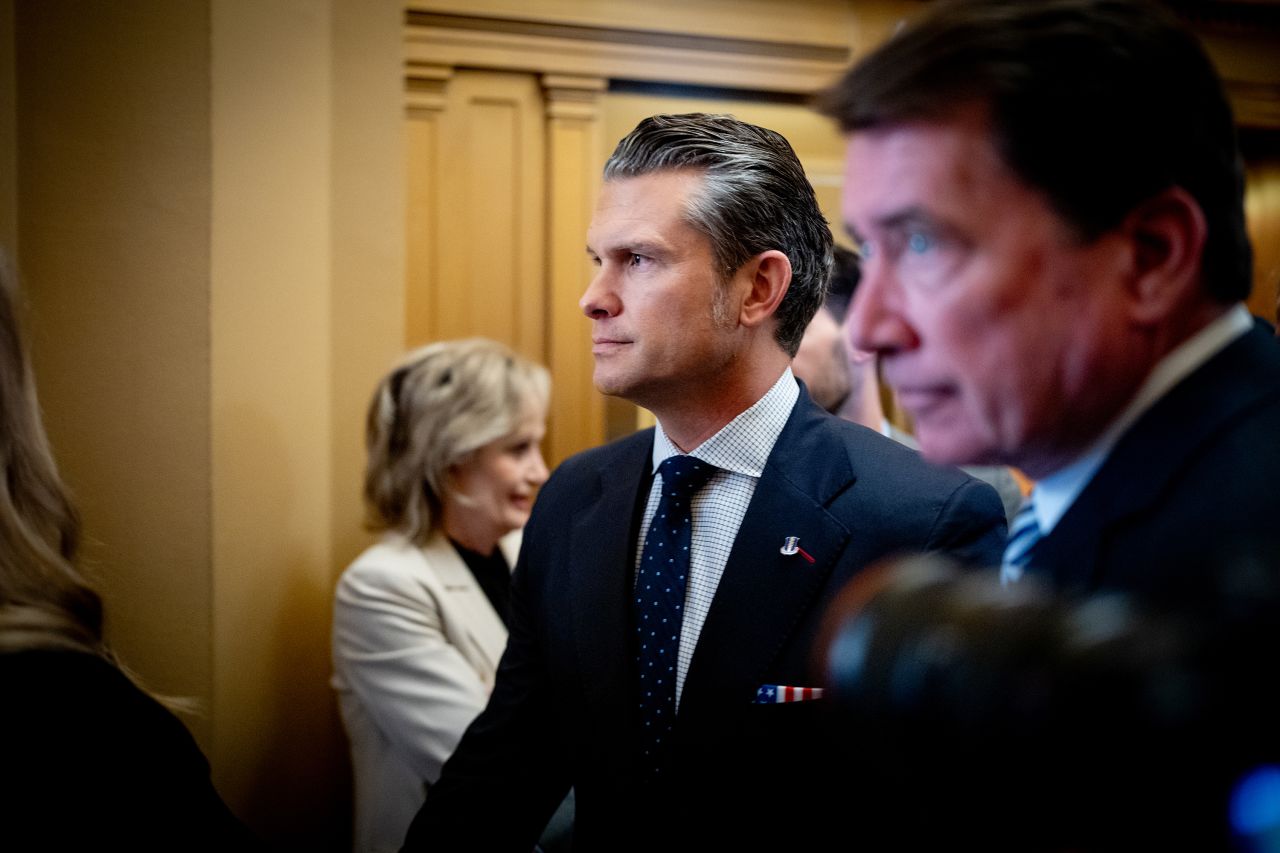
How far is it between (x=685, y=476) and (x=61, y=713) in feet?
2.97

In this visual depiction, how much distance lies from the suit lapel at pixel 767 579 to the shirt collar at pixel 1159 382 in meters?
0.66

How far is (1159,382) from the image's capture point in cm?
89

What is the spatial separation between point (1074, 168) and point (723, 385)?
0.99m

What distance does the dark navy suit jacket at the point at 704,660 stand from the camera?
5.03 ft

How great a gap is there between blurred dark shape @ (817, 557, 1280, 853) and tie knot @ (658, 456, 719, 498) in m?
1.21

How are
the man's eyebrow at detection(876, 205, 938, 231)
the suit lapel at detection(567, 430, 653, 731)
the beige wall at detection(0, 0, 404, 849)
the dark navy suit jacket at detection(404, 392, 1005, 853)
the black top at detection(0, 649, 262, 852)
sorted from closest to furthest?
the man's eyebrow at detection(876, 205, 938, 231) < the black top at detection(0, 649, 262, 852) < the dark navy suit jacket at detection(404, 392, 1005, 853) < the suit lapel at detection(567, 430, 653, 731) < the beige wall at detection(0, 0, 404, 849)

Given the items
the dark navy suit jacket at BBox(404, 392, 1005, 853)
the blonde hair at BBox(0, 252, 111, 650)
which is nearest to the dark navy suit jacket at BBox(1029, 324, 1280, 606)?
the dark navy suit jacket at BBox(404, 392, 1005, 853)

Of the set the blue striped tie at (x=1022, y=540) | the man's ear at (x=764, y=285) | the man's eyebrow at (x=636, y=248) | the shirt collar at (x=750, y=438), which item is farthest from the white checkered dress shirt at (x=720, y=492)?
the blue striped tie at (x=1022, y=540)

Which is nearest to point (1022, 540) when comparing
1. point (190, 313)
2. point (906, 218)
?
point (906, 218)

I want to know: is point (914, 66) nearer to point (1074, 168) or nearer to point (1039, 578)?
point (1074, 168)

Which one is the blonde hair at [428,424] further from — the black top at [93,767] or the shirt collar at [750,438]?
the black top at [93,767]

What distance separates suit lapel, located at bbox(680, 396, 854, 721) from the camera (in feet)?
5.14

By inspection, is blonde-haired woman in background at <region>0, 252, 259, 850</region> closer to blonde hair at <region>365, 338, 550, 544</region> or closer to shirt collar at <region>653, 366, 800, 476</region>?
shirt collar at <region>653, 366, 800, 476</region>

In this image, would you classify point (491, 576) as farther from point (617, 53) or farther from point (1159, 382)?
point (1159, 382)
